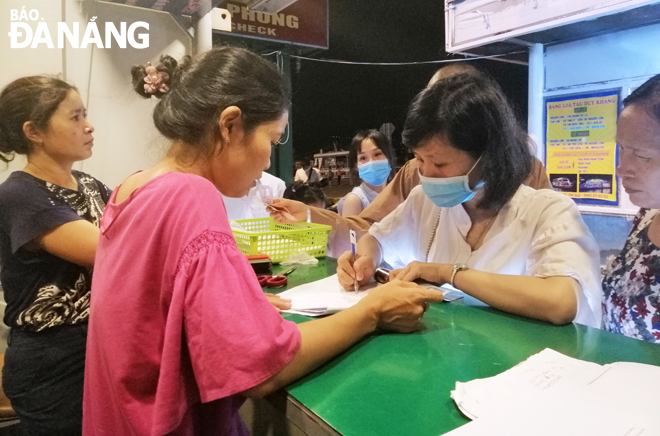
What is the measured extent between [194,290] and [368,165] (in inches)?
105

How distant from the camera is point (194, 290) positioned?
0.70m

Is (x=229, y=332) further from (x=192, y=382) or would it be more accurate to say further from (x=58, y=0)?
(x=58, y=0)

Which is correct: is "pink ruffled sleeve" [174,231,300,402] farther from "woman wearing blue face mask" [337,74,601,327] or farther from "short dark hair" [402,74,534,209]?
"short dark hair" [402,74,534,209]

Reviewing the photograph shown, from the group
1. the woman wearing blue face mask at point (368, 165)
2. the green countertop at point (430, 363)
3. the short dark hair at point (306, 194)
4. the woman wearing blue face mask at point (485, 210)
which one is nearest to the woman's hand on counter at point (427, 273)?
the woman wearing blue face mask at point (485, 210)

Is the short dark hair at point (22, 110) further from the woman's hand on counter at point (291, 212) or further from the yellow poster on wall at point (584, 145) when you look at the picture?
the yellow poster on wall at point (584, 145)

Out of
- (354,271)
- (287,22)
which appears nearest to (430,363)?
(354,271)

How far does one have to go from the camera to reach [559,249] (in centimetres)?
125

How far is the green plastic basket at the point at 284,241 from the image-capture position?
1964 millimetres

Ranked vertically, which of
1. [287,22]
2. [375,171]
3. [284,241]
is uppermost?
[287,22]

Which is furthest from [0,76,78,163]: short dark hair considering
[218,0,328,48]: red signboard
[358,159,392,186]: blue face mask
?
[218,0,328,48]: red signboard

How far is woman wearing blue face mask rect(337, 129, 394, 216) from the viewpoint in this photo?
3.28 meters

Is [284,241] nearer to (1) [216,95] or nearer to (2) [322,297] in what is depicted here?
(2) [322,297]
